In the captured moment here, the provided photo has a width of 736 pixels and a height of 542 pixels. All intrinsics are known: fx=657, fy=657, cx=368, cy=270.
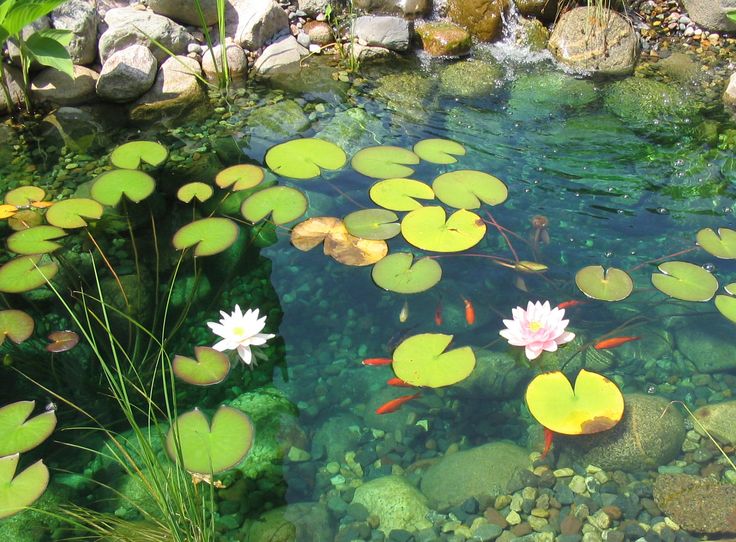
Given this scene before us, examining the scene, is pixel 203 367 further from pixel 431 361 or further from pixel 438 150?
pixel 438 150

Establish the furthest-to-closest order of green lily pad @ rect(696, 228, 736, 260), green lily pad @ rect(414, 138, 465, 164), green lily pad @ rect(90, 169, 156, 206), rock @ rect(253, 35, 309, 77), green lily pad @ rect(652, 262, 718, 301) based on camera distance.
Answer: rock @ rect(253, 35, 309, 77)
green lily pad @ rect(414, 138, 465, 164)
green lily pad @ rect(90, 169, 156, 206)
green lily pad @ rect(696, 228, 736, 260)
green lily pad @ rect(652, 262, 718, 301)

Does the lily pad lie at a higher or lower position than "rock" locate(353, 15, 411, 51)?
lower

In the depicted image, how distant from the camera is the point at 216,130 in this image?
4.57m

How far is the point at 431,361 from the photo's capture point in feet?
9.15

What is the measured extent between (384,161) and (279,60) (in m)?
1.88

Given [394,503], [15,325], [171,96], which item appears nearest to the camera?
[394,503]

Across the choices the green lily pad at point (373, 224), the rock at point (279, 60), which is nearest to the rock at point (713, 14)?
the rock at point (279, 60)

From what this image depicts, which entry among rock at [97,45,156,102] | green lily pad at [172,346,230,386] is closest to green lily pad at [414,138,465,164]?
green lily pad at [172,346,230,386]

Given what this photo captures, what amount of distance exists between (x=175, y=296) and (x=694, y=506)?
240 cm

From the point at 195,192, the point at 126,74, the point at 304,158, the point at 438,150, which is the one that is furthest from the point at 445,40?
the point at 195,192

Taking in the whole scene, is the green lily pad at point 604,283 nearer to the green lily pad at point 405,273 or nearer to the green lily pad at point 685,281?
the green lily pad at point 685,281

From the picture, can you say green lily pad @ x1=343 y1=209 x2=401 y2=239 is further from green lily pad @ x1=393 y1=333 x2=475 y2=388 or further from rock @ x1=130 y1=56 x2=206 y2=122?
rock @ x1=130 y1=56 x2=206 y2=122

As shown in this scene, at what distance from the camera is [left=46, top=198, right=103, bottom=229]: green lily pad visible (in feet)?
11.5

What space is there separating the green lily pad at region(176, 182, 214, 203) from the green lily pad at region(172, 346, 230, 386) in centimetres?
114
